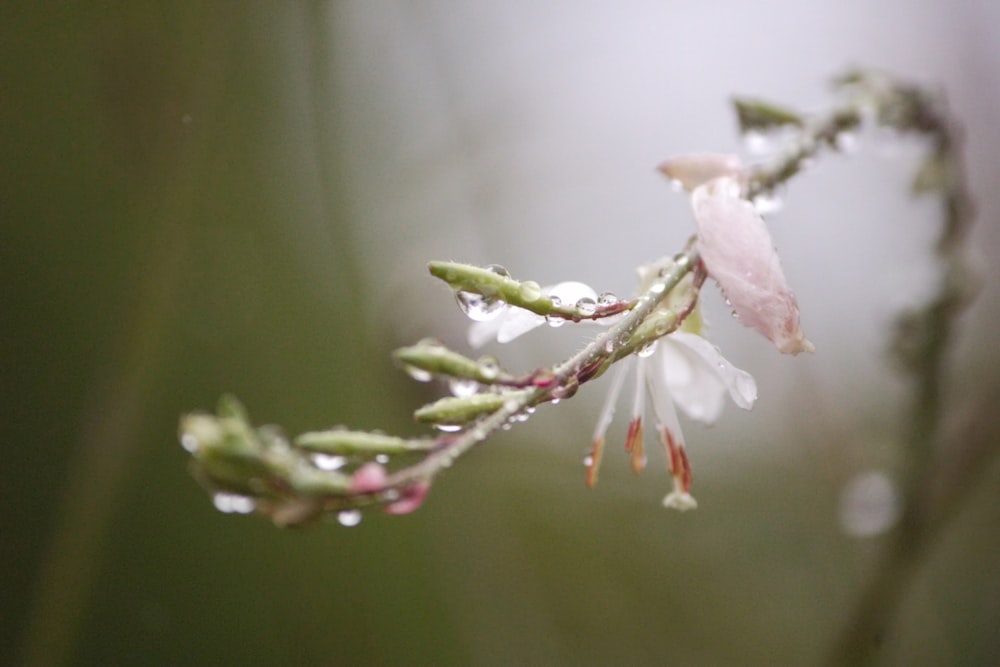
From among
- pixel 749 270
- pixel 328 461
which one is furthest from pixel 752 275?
pixel 328 461

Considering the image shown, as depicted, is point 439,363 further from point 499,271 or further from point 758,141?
point 758,141

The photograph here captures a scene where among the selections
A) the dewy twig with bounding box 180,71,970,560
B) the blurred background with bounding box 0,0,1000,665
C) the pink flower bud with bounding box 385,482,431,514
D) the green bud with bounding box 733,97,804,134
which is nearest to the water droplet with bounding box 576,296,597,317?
the dewy twig with bounding box 180,71,970,560

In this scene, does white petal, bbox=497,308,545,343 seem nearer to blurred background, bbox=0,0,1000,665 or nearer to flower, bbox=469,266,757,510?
flower, bbox=469,266,757,510

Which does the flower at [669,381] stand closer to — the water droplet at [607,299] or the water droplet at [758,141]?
the water droplet at [607,299]

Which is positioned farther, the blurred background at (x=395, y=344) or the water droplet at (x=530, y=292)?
the blurred background at (x=395, y=344)

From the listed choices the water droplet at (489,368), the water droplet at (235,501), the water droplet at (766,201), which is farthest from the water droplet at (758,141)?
the water droplet at (235,501)

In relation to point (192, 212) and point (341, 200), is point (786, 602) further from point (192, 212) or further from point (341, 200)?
point (192, 212)
